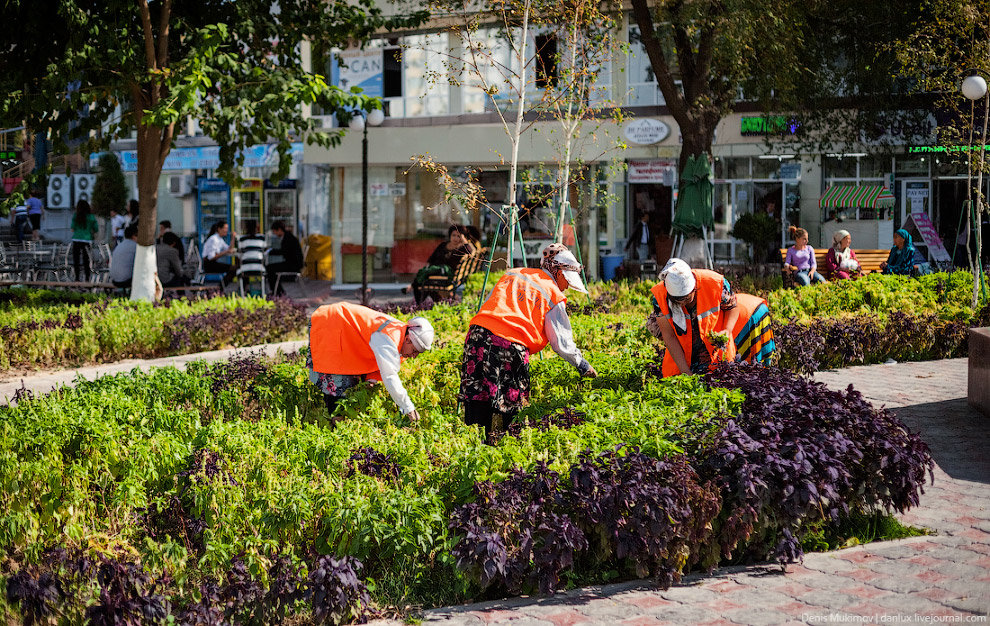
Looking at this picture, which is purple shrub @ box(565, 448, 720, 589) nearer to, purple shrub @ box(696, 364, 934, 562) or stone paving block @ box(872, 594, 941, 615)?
purple shrub @ box(696, 364, 934, 562)

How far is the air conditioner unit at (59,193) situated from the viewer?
37.8 metres

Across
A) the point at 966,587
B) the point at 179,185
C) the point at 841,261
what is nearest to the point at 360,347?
the point at 966,587

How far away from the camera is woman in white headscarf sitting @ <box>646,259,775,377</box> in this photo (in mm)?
6504

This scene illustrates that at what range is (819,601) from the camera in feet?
15.1

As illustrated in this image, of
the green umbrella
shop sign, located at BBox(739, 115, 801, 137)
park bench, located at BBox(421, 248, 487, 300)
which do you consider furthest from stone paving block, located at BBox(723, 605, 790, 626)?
shop sign, located at BBox(739, 115, 801, 137)

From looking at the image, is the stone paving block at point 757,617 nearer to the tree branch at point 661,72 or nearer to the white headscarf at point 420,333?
the white headscarf at point 420,333

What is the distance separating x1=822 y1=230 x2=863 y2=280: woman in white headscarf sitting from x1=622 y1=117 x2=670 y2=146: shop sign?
8.20 metres

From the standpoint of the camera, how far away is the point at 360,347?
6973 mm

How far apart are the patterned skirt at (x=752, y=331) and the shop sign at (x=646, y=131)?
17.7 metres

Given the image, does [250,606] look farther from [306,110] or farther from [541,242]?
[306,110]

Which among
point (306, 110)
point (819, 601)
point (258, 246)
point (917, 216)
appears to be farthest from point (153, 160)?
point (917, 216)

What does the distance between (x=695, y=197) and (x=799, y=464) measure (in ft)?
40.3

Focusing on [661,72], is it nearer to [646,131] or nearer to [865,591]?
[646,131]

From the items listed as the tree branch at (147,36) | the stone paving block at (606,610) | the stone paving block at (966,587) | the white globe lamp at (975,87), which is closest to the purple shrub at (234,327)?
the tree branch at (147,36)
